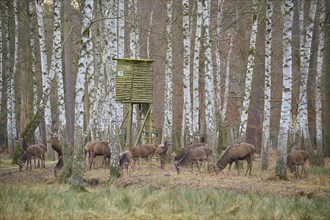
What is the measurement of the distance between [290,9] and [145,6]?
23.3 metres

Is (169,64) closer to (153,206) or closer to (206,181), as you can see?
(206,181)

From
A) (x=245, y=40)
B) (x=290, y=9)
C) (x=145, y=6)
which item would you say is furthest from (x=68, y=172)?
(x=145, y=6)

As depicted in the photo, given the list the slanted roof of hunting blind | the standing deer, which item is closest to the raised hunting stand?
the slanted roof of hunting blind

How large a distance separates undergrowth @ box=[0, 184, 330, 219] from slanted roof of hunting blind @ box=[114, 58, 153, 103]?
37.9 ft

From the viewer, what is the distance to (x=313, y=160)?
77.7 ft

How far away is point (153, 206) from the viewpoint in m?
11.8

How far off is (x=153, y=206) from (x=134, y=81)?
13.8 meters

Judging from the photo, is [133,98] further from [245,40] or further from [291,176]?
[245,40]

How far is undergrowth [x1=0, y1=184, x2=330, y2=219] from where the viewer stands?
10836 millimetres

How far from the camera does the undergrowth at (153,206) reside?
1084 centimetres

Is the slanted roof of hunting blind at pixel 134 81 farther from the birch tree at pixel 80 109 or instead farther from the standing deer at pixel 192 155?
the birch tree at pixel 80 109

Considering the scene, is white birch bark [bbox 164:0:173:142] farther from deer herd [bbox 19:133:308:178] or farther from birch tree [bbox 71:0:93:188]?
birch tree [bbox 71:0:93:188]

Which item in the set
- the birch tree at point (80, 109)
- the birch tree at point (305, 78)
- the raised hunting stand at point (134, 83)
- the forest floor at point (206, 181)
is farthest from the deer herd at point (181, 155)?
the birch tree at point (80, 109)

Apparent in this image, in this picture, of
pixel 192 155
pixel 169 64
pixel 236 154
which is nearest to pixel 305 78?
pixel 236 154
